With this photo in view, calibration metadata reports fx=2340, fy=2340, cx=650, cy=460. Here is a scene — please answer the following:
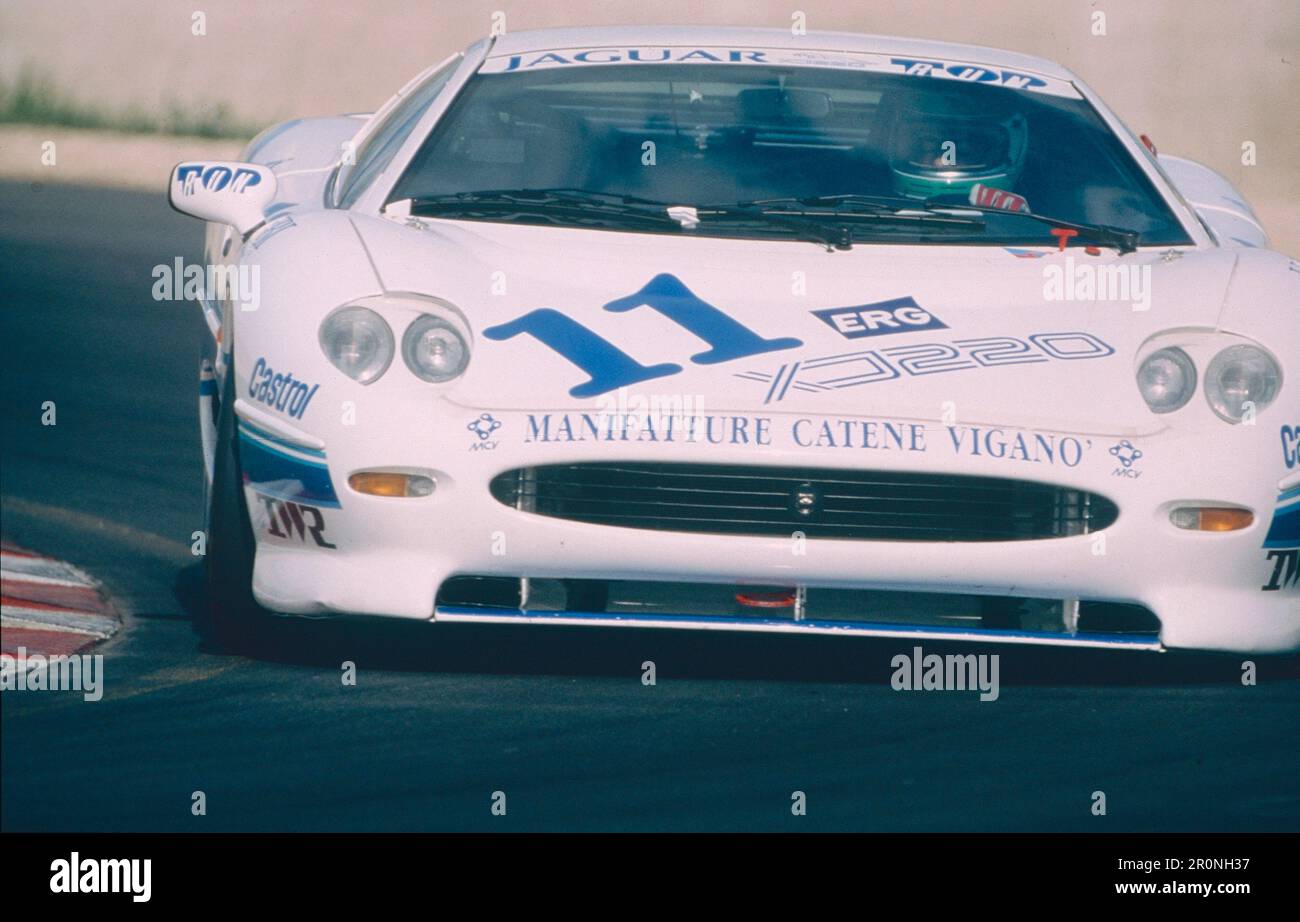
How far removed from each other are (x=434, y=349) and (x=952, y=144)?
5.92 feet

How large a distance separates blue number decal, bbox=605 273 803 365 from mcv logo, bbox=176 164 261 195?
4.25 feet

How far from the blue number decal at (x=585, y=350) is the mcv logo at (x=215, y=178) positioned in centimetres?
125

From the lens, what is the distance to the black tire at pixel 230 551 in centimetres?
489

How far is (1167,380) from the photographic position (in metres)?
4.77

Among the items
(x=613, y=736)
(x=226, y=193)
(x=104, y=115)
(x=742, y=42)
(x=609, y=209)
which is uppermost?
Result: (x=104, y=115)

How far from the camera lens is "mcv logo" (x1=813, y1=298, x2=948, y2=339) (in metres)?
4.77
